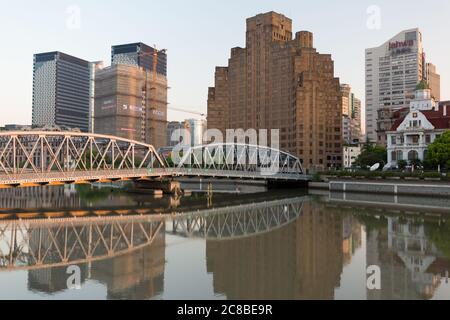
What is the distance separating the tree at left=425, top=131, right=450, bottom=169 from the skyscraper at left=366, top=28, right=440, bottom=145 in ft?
340

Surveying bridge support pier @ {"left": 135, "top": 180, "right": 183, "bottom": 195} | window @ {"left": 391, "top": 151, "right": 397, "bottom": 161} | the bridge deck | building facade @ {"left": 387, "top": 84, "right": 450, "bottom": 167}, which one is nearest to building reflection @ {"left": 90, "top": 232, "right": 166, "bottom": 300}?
the bridge deck

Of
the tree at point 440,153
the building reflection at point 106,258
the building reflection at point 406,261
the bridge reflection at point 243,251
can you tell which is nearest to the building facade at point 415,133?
the tree at point 440,153

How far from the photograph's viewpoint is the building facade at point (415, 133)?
83375 millimetres

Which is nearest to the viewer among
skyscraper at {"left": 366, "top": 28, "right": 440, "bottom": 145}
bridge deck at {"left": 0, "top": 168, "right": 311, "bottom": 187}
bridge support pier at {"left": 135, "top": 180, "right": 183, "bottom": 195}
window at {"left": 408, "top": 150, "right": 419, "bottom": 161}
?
bridge deck at {"left": 0, "top": 168, "right": 311, "bottom": 187}

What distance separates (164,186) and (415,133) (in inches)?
2192

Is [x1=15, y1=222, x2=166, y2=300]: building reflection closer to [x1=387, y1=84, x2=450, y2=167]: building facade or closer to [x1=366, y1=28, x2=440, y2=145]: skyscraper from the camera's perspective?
[x1=387, y1=84, x2=450, y2=167]: building facade

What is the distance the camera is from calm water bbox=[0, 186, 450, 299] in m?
18.5

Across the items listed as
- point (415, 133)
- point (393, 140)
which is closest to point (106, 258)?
point (415, 133)

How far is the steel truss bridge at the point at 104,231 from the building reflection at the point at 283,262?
347 centimetres

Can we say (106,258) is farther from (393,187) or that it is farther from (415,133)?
(415,133)

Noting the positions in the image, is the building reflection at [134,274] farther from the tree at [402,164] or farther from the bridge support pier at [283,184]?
the tree at [402,164]

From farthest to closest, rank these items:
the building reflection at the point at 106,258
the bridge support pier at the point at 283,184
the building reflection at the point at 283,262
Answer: the bridge support pier at the point at 283,184, the building reflection at the point at 106,258, the building reflection at the point at 283,262
